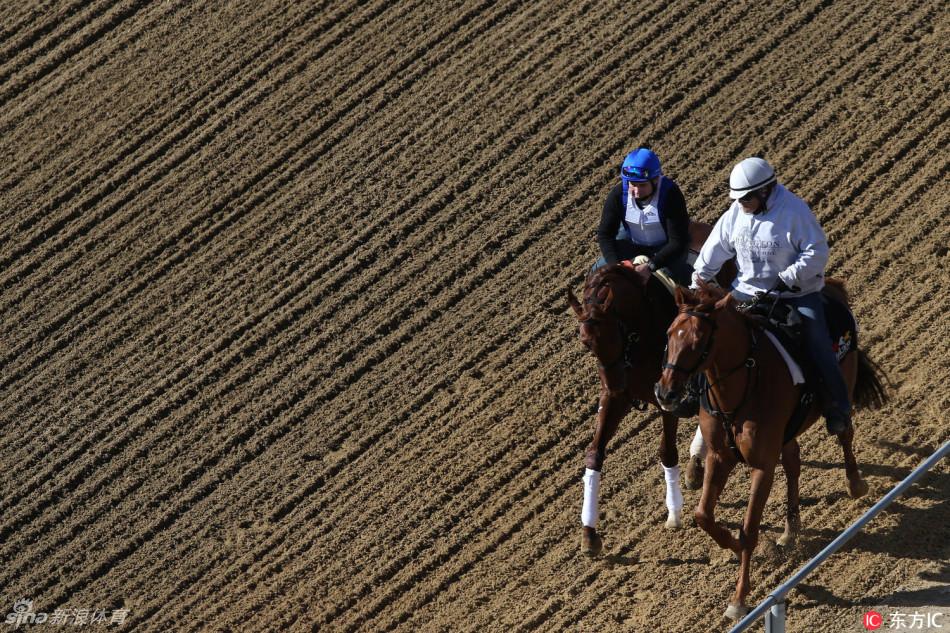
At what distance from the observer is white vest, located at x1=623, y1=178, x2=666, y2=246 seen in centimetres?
957

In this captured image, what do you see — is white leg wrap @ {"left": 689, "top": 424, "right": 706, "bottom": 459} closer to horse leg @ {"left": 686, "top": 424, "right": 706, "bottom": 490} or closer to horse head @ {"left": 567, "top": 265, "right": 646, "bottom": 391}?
horse leg @ {"left": 686, "top": 424, "right": 706, "bottom": 490}

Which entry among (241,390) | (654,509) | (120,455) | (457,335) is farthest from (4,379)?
(654,509)

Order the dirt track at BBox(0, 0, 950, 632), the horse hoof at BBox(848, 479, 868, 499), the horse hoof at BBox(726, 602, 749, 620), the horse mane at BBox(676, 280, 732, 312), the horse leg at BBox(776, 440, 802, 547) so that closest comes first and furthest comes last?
the horse mane at BBox(676, 280, 732, 312)
the horse hoof at BBox(726, 602, 749, 620)
the horse leg at BBox(776, 440, 802, 547)
the horse hoof at BBox(848, 479, 868, 499)
the dirt track at BBox(0, 0, 950, 632)

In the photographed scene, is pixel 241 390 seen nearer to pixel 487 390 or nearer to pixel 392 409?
pixel 392 409

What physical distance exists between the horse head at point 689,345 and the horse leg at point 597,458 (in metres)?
1.48

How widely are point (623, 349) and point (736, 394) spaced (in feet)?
3.28

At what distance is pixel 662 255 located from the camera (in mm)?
9492

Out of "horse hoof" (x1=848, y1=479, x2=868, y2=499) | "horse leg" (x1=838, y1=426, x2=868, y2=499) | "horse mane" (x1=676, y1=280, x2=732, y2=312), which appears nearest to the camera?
"horse mane" (x1=676, y1=280, x2=732, y2=312)

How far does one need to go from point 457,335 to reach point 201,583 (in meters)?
3.55

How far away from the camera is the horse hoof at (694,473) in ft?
34.0
